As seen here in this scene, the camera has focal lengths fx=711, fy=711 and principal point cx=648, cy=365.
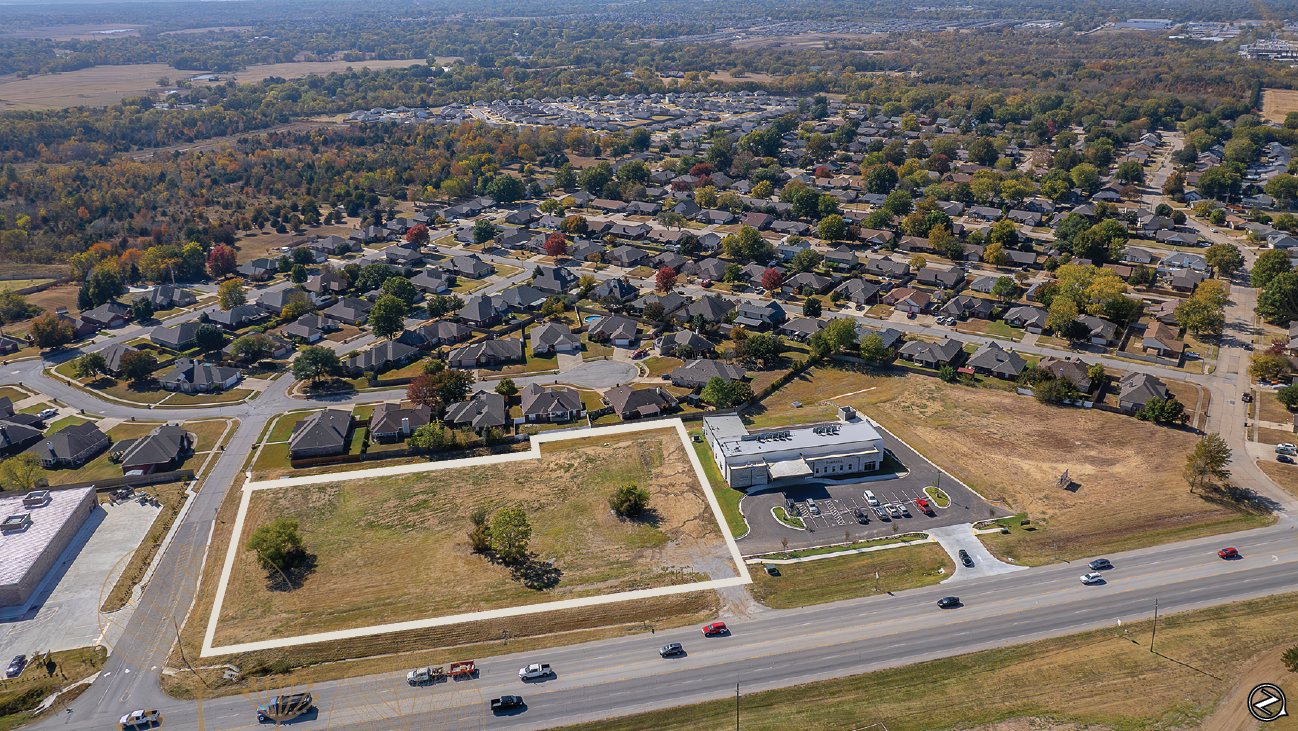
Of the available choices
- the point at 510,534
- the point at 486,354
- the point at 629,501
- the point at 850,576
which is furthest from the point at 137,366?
the point at 850,576

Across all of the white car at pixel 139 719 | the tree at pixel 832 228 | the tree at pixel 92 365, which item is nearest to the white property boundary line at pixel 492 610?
the white car at pixel 139 719

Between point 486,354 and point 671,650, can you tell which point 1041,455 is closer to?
point 671,650

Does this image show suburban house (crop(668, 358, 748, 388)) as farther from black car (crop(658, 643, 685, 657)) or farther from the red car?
black car (crop(658, 643, 685, 657))

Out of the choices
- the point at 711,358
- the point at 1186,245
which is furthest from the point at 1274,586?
the point at 1186,245

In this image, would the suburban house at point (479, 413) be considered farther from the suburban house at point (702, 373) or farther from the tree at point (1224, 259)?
the tree at point (1224, 259)

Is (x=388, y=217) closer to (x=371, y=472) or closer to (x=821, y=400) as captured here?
(x=371, y=472)
